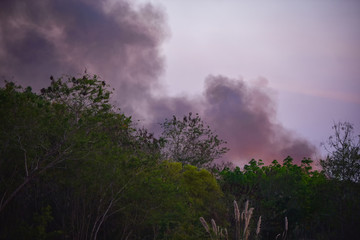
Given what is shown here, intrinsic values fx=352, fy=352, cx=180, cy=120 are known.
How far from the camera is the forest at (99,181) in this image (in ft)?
37.3

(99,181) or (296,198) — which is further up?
(296,198)

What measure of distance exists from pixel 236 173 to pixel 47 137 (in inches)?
518

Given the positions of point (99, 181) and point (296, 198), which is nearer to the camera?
point (99, 181)

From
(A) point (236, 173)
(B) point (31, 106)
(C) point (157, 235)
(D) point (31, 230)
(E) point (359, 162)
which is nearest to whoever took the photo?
(D) point (31, 230)

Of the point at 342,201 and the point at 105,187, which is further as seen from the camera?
the point at 342,201

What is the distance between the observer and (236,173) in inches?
858

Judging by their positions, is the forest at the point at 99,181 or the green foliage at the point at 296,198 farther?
the green foliage at the point at 296,198

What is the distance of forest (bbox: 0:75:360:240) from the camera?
1137 centimetres

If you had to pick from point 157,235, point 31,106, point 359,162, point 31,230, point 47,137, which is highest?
point 359,162

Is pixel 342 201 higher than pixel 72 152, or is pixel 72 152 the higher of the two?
pixel 342 201

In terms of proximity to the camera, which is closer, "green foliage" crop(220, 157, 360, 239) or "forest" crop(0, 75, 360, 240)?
"forest" crop(0, 75, 360, 240)

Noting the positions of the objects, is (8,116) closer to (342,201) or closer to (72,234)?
(72,234)

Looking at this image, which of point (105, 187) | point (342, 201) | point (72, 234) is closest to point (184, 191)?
point (105, 187)

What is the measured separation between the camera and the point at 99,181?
42.2ft
